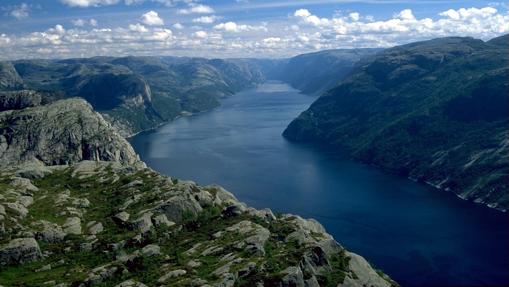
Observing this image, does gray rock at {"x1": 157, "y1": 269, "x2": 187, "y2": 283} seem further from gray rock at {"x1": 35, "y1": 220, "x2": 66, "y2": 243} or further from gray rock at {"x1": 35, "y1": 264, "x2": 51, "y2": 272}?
gray rock at {"x1": 35, "y1": 220, "x2": 66, "y2": 243}

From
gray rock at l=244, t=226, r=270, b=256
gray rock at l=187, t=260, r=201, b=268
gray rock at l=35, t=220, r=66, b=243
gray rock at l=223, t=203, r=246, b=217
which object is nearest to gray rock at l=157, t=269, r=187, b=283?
gray rock at l=187, t=260, r=201, b=268

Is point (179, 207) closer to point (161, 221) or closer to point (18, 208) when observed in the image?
point (161, 221)

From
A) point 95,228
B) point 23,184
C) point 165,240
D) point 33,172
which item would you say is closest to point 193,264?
point 165,240

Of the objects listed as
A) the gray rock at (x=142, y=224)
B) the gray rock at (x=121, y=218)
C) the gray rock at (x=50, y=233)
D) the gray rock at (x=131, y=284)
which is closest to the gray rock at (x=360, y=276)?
the gray rock at (x=131, y=284)

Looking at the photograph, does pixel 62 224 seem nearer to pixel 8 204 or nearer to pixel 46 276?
pixel 8 204

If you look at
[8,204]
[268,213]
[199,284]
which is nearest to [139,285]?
[199,284]

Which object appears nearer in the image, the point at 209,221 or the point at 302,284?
the point at 302,284

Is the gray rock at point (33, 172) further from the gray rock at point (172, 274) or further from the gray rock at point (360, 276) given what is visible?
the gray rock at point (360, 276)
